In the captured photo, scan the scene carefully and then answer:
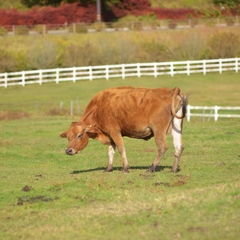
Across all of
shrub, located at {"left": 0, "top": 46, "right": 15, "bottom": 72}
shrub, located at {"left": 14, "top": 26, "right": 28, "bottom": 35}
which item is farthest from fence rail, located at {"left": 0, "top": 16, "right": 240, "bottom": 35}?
shrub, located at {"left": 0, "top": 46, "right": 15, "bottom": 72}

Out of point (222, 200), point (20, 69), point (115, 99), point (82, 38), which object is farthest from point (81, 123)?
point (82, 38)

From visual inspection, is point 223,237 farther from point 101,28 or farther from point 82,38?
point 101,28

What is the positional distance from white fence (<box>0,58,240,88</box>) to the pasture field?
96.8 feet

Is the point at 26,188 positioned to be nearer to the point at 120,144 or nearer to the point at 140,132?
the point at 120,144

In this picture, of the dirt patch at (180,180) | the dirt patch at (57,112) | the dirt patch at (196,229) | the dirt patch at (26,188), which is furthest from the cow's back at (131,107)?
the dirt patch at (57,112)

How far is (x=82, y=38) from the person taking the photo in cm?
7138

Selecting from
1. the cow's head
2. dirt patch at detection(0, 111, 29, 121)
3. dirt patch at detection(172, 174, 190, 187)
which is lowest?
dirt patch at detection(0, 111, 29, 121)

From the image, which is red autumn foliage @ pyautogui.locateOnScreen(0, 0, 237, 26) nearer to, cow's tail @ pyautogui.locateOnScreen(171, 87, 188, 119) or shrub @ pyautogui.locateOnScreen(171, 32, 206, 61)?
shrub @ pyautogui.locateOnScreen(171, 32, 206, 61)

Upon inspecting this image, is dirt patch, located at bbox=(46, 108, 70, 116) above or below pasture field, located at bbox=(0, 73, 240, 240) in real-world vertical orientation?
below

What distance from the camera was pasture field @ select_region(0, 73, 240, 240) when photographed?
34.6 ft

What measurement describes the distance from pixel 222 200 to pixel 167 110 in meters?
4.22

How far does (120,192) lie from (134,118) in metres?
2.72

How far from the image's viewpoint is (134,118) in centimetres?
1558

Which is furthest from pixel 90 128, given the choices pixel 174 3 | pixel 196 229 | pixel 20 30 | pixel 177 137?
pixel 174 3
